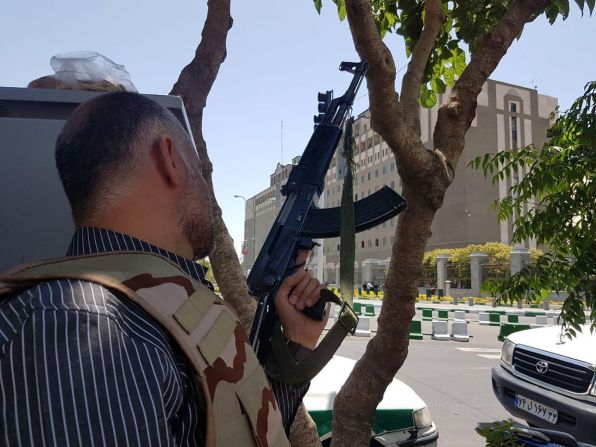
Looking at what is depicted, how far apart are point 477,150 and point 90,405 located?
57.0 m

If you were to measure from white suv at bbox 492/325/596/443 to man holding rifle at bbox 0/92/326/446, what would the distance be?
4.07 meters

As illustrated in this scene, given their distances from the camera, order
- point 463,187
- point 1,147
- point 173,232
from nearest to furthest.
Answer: point 173,232 < point 1,147 < point 463,187

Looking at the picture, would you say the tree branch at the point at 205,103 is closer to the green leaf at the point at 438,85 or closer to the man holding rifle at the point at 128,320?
the man holding rifle at the point at 128,320

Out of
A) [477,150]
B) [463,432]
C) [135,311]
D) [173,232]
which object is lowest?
[463,432]

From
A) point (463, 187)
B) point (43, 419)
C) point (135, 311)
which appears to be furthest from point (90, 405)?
point (463, 187)

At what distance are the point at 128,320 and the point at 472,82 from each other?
7.98ft

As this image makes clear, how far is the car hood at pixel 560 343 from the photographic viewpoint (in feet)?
15.3

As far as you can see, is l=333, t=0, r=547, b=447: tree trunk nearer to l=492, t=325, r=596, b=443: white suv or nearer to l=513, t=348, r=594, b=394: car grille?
l=492, t=325, r=596, b=443: white suv

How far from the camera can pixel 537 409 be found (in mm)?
4707

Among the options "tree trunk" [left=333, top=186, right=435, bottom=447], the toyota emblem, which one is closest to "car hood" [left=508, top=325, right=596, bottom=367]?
the toyota emblem

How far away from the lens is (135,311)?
775 mm

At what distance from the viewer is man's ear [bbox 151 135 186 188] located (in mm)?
984

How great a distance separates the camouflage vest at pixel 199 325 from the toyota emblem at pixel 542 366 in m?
4.71

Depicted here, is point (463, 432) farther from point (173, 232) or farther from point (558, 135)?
point (173, 232)
